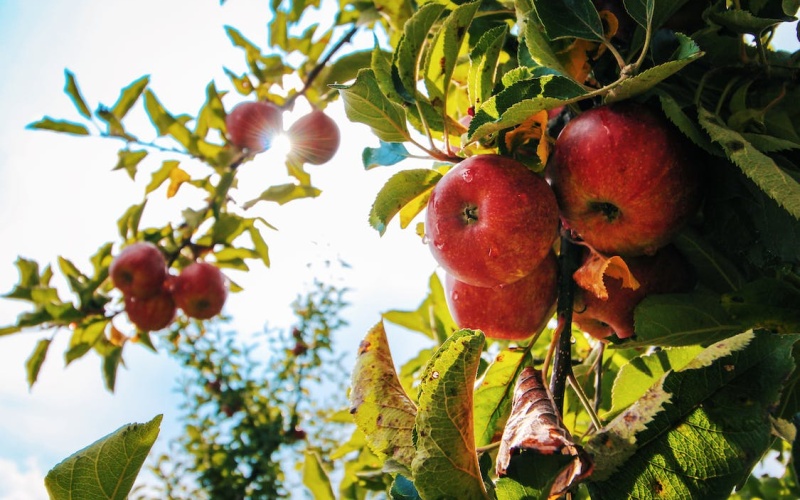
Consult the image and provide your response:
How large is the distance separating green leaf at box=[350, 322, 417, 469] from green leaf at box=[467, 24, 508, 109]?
0.38m

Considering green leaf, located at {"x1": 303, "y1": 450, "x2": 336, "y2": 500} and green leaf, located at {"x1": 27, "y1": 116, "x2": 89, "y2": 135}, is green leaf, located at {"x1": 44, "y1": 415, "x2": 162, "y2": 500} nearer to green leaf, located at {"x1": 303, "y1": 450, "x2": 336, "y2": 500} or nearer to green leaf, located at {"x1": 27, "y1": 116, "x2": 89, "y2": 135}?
green leaf, located at {"x1": 303, "y1": 450, "x2": 336, "y2": 500}

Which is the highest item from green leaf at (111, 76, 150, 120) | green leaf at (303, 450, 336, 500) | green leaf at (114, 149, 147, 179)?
green leaf at (111, 76, 150, 120)

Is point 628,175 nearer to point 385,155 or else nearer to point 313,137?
point 385,155

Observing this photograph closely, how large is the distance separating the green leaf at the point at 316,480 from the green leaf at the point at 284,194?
1.21 metres

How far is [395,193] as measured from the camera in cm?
88

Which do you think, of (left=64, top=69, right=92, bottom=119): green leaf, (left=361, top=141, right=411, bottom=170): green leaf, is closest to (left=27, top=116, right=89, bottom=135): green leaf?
(left=64, top=69, right=92, bottom=119): green leaf

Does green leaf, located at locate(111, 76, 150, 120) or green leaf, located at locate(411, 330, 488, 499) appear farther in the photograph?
green leaf, located at locate(111, 76, 150, 120)

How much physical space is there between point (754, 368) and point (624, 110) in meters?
0.36

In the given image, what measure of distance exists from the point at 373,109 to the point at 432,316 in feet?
2.52

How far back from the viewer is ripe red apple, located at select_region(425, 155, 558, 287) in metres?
0.75

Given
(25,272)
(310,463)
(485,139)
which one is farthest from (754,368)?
(25,272)

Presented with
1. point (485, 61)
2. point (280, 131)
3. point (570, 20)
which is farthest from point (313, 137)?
point (570, 20)

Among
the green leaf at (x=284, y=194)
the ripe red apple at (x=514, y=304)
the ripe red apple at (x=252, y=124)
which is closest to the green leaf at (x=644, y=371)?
the ripe red apple at (x=514, y=304)

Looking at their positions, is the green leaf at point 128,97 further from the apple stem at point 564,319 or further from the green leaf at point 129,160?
the apple stem at point 564,319
